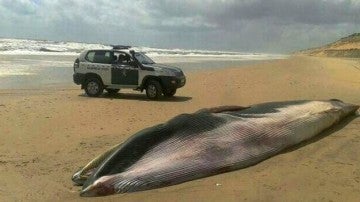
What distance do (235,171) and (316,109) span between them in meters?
2.71

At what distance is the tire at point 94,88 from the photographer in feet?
55.1

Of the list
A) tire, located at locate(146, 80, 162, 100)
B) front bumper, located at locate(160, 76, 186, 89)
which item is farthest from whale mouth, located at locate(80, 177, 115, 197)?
front bumper, located at locate(160, 76, 186, 89)

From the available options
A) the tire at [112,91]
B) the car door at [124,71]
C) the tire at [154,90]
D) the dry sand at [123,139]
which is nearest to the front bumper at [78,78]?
the dry sand at [123,139]

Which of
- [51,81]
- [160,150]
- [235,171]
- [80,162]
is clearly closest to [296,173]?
[235,171]

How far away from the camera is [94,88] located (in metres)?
16.8

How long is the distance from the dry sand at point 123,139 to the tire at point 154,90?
572 millimetres

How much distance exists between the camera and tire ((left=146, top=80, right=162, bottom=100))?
53.1 ft

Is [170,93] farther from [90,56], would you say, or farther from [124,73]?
[90,56]

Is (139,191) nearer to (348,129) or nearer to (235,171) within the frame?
(235,171)

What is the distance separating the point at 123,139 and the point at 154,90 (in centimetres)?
701

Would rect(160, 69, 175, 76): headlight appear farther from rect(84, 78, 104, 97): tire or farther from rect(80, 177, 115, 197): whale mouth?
rect(80, 177, 115, 197): whale mouth

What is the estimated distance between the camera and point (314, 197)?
5676 mm

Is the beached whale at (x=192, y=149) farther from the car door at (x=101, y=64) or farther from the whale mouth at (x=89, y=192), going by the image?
the car door at (x=101, y=64)

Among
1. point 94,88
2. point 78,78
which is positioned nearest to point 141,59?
point 94,88
